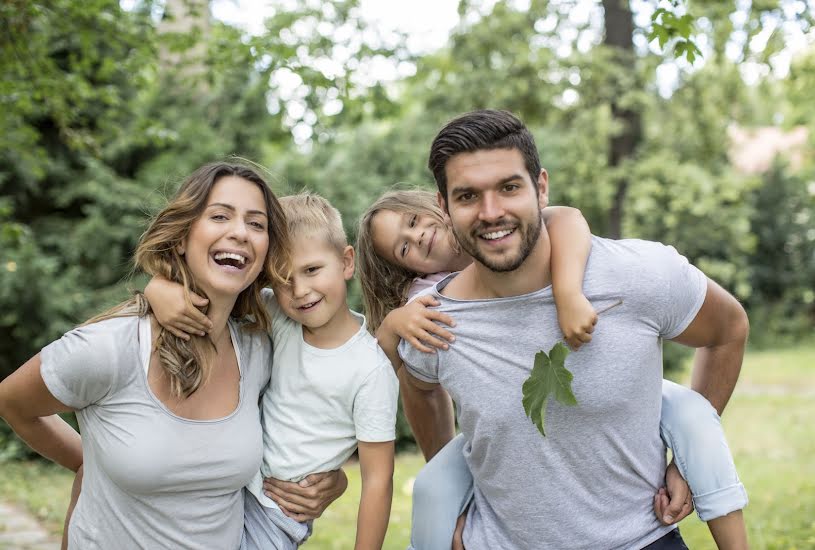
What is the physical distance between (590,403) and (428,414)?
88cm

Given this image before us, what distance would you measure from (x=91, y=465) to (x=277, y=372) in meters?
0.67

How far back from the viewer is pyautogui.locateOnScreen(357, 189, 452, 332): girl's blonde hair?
135 inches

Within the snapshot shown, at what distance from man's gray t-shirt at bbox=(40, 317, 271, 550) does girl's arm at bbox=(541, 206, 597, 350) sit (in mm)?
1086

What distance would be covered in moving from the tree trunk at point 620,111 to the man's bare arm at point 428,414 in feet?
28.7

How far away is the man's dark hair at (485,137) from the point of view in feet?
8.53

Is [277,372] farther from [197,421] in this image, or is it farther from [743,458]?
[743,458]

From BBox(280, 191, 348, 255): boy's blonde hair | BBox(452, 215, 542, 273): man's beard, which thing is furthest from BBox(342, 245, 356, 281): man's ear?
BBox(452, 215, 542, 273): man's beard

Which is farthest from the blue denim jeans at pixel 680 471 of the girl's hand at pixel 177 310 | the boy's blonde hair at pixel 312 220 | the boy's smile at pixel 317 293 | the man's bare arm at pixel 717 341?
the girl's hand at pixel 177 310

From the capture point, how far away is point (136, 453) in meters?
2.49

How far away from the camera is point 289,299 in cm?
290

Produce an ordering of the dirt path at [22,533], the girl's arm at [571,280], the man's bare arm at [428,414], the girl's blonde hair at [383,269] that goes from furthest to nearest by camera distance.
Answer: the dirt path at [22,533], the girl's blonde hair at [383,269], the man's bare arm at [428,414], the girl's arm at [571,280]

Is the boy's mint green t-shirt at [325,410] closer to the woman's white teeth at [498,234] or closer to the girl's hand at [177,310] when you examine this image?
the girl's hand at [177,310]

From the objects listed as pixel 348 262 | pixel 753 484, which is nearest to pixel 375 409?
pixel 348 262

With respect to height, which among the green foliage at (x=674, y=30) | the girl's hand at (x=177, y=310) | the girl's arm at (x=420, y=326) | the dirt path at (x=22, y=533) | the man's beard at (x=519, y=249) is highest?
the green foliage at (x=674, y=30)
